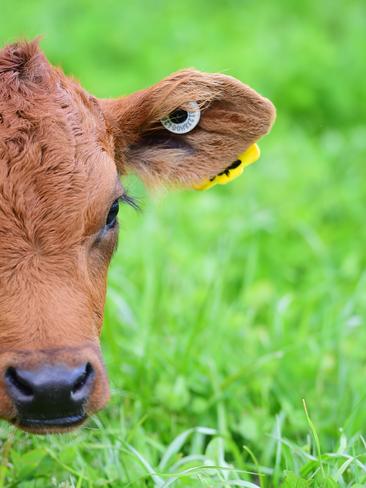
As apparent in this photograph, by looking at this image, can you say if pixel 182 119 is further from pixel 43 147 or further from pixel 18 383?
pixel 18 383

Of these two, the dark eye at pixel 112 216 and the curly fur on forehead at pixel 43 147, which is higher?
the curly fur on forehead at pixel 43 147

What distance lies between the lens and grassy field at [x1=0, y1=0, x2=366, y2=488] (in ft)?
17.1

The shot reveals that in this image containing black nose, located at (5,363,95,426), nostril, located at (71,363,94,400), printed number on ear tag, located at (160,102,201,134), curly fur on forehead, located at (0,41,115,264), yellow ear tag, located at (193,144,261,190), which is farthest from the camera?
yellow ear tag, located at (193,144,261,190)

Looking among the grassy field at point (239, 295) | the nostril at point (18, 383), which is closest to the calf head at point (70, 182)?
the nostril at point (18, 383)

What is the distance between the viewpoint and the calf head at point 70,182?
418cm

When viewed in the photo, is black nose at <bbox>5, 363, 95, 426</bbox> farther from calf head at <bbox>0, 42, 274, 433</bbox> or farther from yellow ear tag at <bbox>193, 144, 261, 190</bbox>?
yellow ear tag at <bbox>193, 144, 261, 190</bbox>

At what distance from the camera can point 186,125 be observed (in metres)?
5.68

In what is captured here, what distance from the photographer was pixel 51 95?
16.4ft

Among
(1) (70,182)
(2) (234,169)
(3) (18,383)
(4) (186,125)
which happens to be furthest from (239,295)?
(3) (18,383)

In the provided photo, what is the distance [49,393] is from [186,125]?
216cm

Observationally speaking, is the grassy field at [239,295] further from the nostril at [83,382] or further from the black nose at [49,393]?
the nostril at [83,382]

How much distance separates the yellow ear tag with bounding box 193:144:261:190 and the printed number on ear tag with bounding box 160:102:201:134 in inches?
14.2

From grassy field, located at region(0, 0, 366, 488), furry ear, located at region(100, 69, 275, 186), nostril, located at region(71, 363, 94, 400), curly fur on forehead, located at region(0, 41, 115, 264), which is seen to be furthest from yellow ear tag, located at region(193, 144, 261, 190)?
nostril, located at region(71, 363, 94, 400)

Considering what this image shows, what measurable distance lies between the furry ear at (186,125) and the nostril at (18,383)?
173cm
